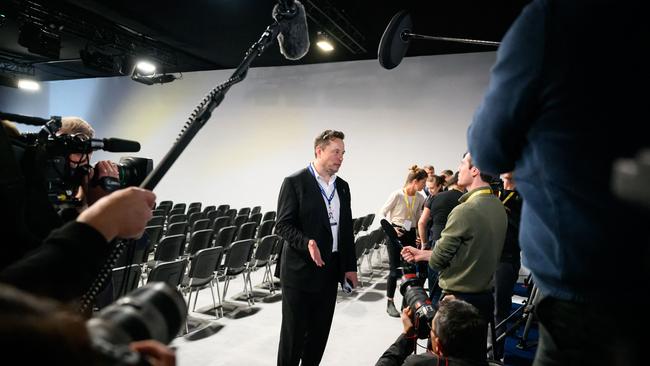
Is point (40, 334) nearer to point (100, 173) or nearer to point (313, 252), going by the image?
point (100, 173)

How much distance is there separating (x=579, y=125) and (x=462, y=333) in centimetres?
93

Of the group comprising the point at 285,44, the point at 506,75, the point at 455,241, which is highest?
the point at 285,44

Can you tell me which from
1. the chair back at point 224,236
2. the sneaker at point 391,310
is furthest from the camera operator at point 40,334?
the chair back at point 224,236

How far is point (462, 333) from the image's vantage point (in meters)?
1.36

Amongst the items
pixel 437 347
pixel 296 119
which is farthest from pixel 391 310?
pixel 296 119

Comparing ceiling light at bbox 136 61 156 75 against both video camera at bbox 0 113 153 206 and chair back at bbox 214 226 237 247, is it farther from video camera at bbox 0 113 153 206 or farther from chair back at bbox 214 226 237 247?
video camera at bbox 0 113 153 206

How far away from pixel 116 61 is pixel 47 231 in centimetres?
847

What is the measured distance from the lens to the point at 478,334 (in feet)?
4.50

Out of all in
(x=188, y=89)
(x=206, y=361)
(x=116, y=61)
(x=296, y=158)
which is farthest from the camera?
(x=188, y=89)

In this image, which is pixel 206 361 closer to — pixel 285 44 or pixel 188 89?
pixel 285 44

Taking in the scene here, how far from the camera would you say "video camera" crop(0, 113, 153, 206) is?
0.94 m

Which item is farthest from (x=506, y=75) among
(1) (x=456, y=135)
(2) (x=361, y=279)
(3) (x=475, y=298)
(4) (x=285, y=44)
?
(1) (x=456, y=135)

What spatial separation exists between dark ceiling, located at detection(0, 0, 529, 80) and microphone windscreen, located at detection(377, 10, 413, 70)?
407cm

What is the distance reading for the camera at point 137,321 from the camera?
465 mm
